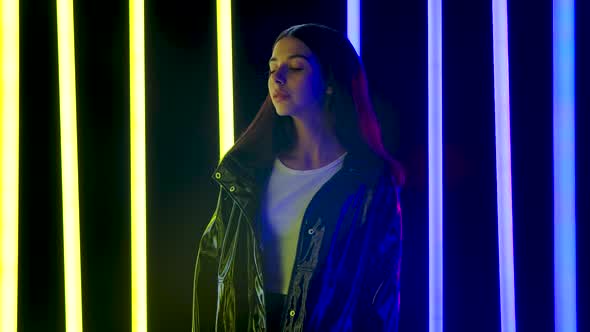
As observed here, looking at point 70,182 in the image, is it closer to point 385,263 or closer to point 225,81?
point 225,81

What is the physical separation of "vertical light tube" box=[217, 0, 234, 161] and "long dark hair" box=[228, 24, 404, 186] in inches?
4.6

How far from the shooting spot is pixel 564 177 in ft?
4.78

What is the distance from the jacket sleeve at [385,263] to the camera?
1.33m

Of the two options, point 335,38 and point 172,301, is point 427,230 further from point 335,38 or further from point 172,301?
point 172,301

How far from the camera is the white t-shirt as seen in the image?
1343 millimetres

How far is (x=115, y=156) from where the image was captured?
61.5 inches

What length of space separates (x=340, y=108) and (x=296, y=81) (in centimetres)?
12

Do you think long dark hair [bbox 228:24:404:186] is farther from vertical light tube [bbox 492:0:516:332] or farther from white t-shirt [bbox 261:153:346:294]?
vertical light tube [bbox 492:0:516:332]

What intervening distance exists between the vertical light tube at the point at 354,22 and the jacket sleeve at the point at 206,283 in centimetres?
50

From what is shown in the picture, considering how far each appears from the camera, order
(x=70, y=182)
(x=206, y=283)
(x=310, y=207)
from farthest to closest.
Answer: (x=70, y=182) < (x=206, y=283) < (x=310, y=207)
